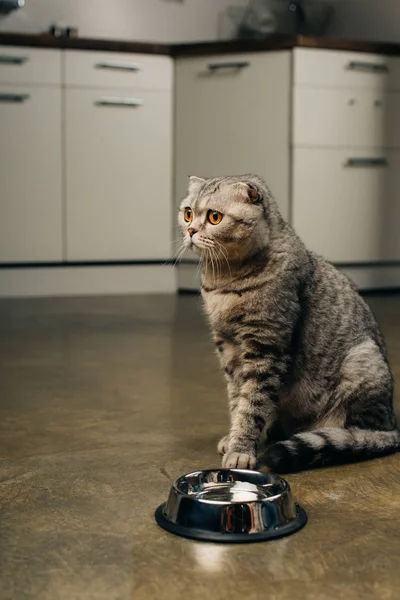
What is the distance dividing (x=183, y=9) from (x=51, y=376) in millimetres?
3514

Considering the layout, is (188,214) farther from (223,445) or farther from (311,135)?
(311,135)

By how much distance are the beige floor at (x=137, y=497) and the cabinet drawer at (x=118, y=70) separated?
2019 millimetres

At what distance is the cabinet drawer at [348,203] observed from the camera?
4.61 meters

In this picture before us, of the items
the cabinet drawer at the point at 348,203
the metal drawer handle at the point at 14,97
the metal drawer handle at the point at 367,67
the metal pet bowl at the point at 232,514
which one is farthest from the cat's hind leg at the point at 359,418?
the metal drawer handle at the point at 14,97

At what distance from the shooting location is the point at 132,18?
5504 mm

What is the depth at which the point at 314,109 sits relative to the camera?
4.58 m

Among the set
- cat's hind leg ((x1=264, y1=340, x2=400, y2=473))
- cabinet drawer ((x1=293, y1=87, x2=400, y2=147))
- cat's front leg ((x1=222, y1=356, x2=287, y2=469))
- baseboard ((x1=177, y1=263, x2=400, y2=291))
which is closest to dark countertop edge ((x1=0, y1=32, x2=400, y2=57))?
cabinet drawer ((x1=293, y1=87, x2=400, y2=147))

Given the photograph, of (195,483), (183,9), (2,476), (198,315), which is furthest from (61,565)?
(183,9)

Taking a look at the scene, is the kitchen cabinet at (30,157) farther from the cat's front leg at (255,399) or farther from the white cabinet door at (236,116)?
A: the cat's front leg at (255,399)

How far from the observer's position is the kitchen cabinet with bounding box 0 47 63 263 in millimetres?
4582

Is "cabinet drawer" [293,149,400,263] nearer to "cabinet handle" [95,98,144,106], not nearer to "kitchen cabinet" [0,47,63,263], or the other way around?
"cabinet handle" [95,98,144,106]

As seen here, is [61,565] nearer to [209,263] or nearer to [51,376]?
[209,263]

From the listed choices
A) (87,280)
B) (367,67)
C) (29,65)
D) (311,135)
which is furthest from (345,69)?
(87,280)

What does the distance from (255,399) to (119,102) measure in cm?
319
